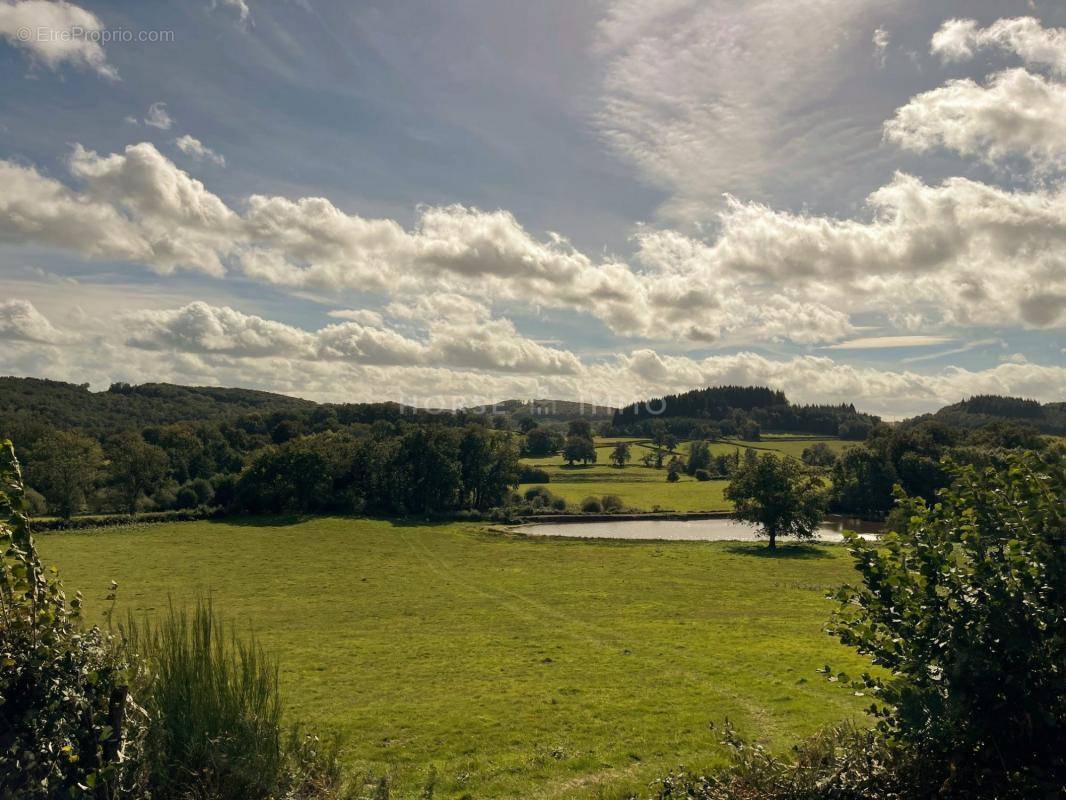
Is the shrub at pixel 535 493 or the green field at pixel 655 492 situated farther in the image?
the shrub at pixel 535 493

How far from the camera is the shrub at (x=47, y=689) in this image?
796 centimetres

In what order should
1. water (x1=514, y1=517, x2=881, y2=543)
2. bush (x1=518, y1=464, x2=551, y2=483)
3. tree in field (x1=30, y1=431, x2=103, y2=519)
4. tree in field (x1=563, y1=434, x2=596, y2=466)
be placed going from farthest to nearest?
tree in field (x1=563, y1=434, x2=596, y2=466)
bush (x1=518, y1=464, x2=551, y2=483)
water (x1=514, y1=517, x2=881, y2=543)
tree in field (x1=30, y1=431, x2=103, y2=519)

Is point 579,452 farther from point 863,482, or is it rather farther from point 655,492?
point 863,482

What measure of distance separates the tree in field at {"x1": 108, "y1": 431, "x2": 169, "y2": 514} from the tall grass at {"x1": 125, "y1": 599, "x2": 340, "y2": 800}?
94485 millimetres

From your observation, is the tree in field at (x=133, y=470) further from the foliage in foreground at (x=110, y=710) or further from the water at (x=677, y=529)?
the foliage in foreground at (x=110, y=710)

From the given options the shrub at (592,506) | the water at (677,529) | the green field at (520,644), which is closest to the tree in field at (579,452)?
the shrub at (592,506)

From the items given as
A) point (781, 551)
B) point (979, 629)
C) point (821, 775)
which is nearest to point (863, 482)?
point (781, 551)

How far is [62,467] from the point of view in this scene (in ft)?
275

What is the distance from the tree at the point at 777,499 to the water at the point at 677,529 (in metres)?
10.8

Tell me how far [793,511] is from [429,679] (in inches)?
2182

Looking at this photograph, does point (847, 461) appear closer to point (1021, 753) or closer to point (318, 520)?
point (318, 520)

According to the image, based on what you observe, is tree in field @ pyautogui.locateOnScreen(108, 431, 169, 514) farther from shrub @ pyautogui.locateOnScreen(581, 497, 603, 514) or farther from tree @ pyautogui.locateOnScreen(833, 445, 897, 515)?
tree @ pyautogui.locateOnScreen(833, 445, 897, 515)

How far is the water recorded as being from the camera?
86312mm

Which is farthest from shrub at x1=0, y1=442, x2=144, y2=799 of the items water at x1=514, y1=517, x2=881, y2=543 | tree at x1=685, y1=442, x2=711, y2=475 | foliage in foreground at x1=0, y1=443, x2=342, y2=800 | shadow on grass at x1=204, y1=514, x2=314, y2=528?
tree at x1=685, y1=442, x2=711, y2=475
